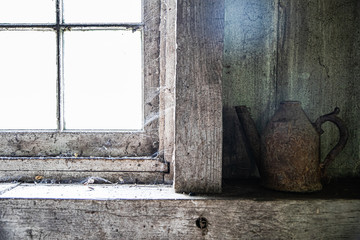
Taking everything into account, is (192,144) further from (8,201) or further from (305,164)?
(8,201)

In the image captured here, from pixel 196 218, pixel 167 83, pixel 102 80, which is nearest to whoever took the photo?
pixel 196 218

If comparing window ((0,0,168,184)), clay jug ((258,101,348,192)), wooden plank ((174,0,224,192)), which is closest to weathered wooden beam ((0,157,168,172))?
window ((0,0,168,184))

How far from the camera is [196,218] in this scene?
817 millimetres

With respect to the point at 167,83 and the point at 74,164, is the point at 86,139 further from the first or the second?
the point at 167,83

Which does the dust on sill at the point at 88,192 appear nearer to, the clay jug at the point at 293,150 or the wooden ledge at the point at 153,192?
the wooden ledge at the point at 153,192

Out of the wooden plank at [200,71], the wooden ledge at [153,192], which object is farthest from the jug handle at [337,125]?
the wooden plank at [200,71]

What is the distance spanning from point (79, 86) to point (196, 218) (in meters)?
0.70

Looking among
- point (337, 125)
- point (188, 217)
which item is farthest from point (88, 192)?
point (337, 125)

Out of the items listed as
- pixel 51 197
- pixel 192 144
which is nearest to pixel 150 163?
pixel 192 144

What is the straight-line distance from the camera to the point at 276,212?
81 centimetres

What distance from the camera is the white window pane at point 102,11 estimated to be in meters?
1.06

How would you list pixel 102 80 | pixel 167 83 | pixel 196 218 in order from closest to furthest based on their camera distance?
pixel 196 218 < pixel 167 83 < pixel 102 80

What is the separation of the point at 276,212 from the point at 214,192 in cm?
20

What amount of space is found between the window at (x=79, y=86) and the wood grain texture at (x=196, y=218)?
218mm
